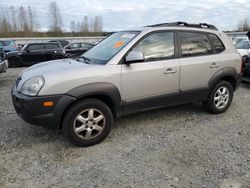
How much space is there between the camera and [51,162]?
3.50m

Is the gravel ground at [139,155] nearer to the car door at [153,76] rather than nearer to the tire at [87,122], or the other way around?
the tire at [87,122]

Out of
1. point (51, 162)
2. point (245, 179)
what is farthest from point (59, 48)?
point (245, 179)

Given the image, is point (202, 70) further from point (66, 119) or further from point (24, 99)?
point (24, 99)

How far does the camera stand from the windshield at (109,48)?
4164mm

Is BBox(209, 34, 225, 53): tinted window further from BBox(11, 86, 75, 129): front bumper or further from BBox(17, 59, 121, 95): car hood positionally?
BBox(11, 86, 75, 129): front bumper

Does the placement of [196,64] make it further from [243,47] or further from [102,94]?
[243,47]

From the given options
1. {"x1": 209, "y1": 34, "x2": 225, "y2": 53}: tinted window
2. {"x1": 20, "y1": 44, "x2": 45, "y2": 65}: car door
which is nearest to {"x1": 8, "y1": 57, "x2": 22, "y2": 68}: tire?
{"x1": 20, "y1": 44, "x2": 45, "y2": 65}: car door

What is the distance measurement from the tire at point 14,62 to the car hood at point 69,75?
11037mm

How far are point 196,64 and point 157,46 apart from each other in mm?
844

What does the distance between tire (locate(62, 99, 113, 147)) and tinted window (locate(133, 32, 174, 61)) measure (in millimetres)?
1104

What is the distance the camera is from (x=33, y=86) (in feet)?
11.8

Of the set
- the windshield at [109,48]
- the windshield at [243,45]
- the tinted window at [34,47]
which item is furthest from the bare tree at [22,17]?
the windshield at [109,48]

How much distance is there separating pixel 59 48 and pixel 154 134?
38.2 ft

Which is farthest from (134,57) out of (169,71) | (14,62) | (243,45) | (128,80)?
(14,62)
